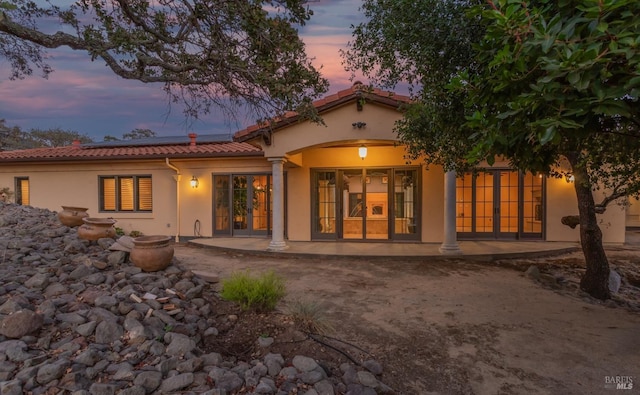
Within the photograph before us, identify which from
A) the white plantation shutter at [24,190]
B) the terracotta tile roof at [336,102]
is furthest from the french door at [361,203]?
the white plantation shutter at [24,190]

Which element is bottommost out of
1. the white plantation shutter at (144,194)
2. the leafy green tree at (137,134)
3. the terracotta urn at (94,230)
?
the terracotta urn at (94,230)

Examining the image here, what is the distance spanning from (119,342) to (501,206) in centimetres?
1009

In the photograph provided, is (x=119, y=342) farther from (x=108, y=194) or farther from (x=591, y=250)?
(x=108, y=194)

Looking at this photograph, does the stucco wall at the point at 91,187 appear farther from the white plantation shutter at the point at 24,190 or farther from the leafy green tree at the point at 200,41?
the leafy green tree at the point at 200,41

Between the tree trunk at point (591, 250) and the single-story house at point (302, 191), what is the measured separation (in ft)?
9.21

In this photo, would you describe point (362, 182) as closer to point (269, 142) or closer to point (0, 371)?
point (269, 142)

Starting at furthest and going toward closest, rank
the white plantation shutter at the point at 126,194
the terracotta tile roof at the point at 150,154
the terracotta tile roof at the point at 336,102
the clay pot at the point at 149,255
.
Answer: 1. the white plantation shutter at the point at 126,194
2. the terracotta tile roof at the point at 150,154
3. the terracotta tile roof at the point at 336,102
4. the clay pot at the point at 149,255

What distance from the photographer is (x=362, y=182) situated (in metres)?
10.1

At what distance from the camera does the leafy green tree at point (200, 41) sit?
147 inches

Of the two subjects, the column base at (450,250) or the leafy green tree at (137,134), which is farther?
the leafy green tree at (137,134)

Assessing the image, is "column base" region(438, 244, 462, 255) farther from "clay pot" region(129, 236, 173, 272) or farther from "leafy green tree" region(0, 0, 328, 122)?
"clay pot" region(129, 236, 173, 272)

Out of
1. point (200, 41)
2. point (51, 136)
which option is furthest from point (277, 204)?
point (51, 136)

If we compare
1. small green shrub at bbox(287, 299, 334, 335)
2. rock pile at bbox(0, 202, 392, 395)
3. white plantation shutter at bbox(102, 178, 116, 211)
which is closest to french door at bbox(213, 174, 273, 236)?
white plantation shutter at bbox(102, 178, 116, 211)

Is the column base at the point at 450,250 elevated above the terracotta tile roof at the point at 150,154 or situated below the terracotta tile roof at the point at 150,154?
below
